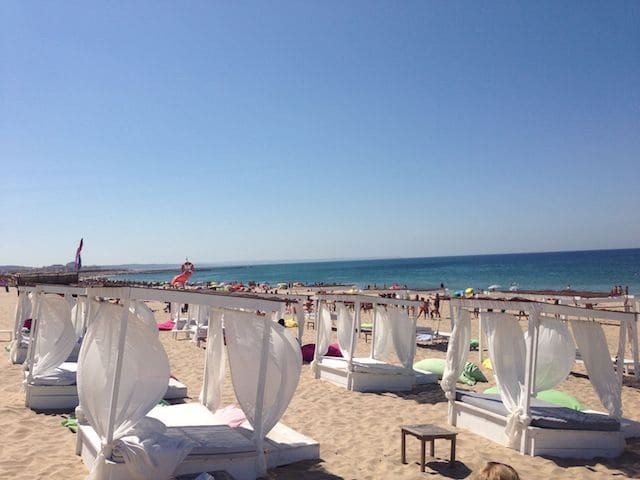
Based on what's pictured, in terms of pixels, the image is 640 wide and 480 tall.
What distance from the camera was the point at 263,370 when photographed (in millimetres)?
5883

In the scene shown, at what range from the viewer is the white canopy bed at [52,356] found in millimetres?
8477

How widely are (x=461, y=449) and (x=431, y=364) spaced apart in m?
5.32

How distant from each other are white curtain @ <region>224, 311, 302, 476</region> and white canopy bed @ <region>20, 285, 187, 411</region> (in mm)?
2639

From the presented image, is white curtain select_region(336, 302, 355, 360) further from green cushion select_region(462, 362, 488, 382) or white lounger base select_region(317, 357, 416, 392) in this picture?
green cushion select_region(462, 362, 488, 382)

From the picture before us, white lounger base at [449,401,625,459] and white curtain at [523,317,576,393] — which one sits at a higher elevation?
white curtain at [523,317,576,393]

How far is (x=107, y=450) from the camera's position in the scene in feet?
17.3

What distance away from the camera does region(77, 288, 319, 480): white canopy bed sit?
5316 mm

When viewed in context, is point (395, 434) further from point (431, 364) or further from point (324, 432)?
point (431, 364)

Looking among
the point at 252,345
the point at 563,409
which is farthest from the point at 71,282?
the point at 563,409

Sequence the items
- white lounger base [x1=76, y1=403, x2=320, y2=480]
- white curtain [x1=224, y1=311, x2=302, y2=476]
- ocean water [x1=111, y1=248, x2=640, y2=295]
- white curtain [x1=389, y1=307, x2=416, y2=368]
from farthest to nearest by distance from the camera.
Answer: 1. ocean water [x1=111, y1=248, x2=640, y2=295]
2. white curtain [x1=389, y1=307, x2=416, y2=368]
3. white curtain [x1=224, y1=311, x2=302, y2=476]
4. white lounger base [x1=76, y1=403, x2=320, y2=480]

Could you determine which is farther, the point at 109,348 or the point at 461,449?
the point at 461,449

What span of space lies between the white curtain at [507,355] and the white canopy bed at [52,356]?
4965 mm

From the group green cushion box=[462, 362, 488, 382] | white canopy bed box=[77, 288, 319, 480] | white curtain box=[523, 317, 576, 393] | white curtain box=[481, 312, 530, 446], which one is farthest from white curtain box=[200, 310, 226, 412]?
green cushion box=[462, 362, 488, 382]

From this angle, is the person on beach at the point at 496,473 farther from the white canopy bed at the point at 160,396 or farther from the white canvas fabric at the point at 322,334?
the white canvas fabric at the point at 322,334
